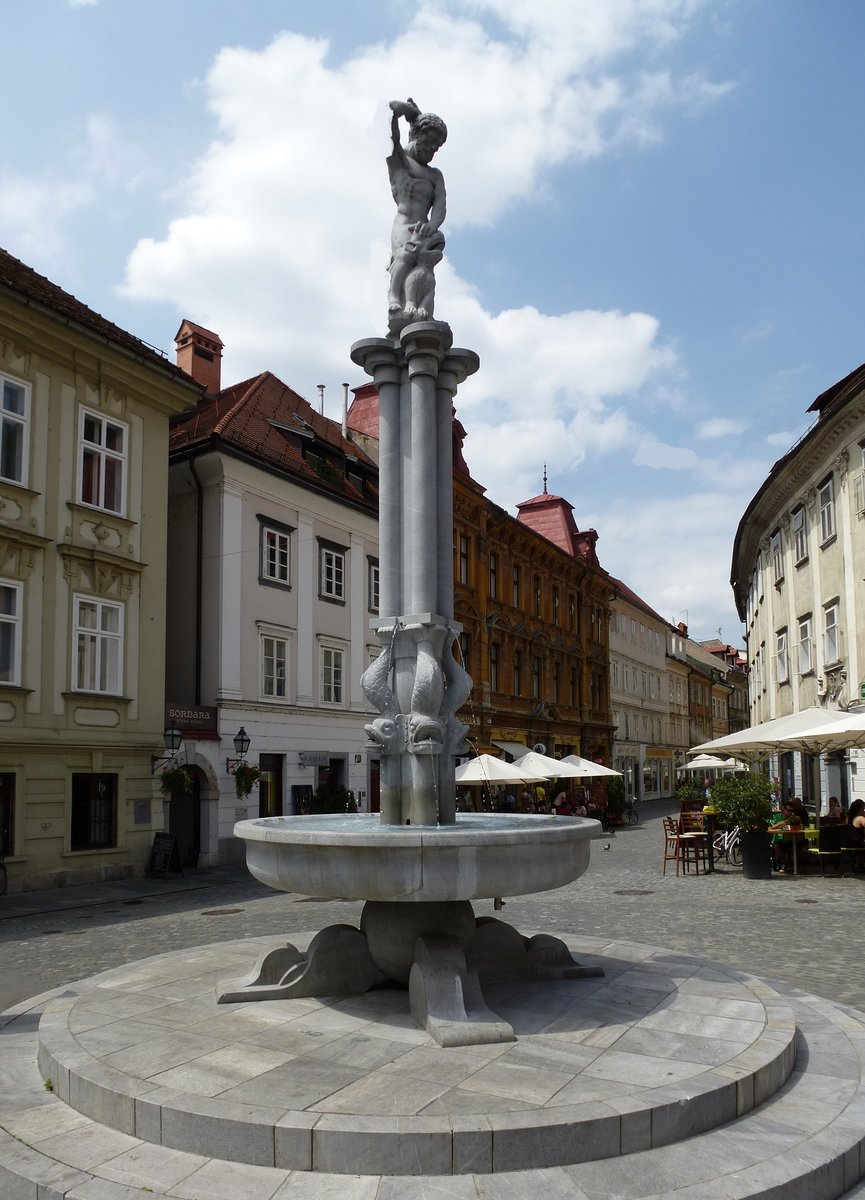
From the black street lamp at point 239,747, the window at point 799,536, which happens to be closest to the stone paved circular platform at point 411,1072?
the black street lamp at point 239,747

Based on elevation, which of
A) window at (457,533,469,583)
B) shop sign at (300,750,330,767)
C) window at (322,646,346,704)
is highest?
window at (457,533,469,583)

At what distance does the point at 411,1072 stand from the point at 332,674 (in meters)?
22.6

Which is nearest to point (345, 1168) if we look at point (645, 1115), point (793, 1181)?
point (645, 1115)

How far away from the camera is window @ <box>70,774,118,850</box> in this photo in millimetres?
18891

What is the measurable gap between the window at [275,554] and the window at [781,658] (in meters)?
15.9

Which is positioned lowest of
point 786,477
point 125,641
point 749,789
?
point 749,789

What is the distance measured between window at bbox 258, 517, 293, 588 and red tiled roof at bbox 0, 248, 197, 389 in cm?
475

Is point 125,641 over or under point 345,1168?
over

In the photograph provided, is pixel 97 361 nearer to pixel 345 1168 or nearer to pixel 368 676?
pixel 368 676

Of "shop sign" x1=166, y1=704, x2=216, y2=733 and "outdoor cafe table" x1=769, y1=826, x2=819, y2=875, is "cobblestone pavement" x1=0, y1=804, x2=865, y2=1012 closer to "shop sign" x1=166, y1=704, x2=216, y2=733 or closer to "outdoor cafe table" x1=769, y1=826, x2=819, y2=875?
"outdoor cafe table" x1=769, y1=826, x2=819, y2=875

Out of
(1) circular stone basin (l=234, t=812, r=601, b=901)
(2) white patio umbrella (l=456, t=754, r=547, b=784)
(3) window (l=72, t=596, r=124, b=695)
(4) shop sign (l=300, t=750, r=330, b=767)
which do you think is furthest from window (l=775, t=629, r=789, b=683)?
(1) circular stone basin (l=234, t=812, r=601, b=901)

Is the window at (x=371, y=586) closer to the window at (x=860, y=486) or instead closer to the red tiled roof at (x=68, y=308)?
the red tiled roof at (x=68, y=308)

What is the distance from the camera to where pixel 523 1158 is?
438 centimetres

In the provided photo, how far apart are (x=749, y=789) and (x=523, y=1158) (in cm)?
1381
